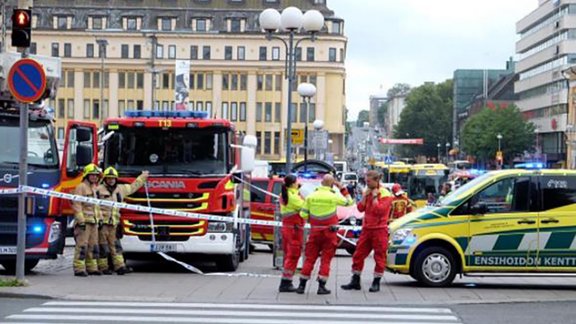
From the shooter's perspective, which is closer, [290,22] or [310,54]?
[290,22]

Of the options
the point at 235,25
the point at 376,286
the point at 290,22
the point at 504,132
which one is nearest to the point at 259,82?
the point at 235,25

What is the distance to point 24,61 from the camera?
15664 mm

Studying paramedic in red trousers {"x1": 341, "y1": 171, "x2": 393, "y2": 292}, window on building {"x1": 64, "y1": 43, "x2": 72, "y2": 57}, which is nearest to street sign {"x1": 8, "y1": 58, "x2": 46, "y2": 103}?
paramedic in red trousers {"x1": 341, "y1": 171, "x2": 393, "y2": 292}

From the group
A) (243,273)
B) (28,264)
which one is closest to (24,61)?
(28,264)

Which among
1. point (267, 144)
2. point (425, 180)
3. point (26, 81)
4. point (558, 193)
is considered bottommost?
point (425, 180)

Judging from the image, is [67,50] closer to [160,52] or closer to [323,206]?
[160,52]

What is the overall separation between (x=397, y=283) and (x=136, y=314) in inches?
235

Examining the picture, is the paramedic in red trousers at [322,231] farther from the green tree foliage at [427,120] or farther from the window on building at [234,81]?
the green tree foliage at [427,120]

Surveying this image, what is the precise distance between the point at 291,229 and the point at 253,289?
112 cm

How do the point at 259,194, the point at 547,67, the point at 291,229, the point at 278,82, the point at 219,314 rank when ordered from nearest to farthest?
the point at 219,314, the point at 291,229, the point at 259,194, the point at 278,82, the point at 547,67

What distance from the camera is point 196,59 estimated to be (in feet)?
347

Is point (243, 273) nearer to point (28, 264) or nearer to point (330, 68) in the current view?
point (28, 264)

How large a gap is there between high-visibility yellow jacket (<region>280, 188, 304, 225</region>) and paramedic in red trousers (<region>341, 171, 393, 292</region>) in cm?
95

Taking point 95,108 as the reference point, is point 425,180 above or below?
below
